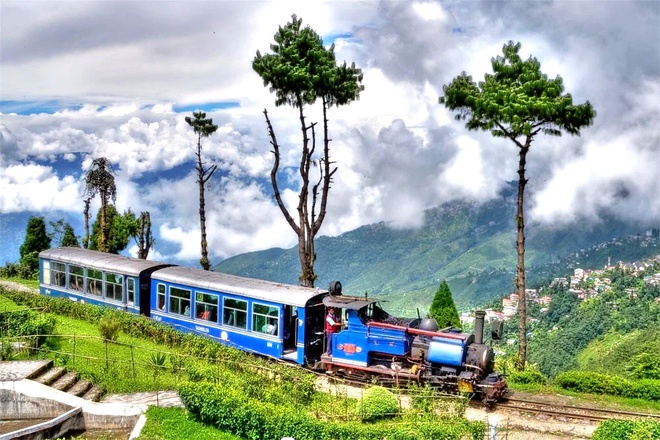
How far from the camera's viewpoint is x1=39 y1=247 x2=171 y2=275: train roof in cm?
2647

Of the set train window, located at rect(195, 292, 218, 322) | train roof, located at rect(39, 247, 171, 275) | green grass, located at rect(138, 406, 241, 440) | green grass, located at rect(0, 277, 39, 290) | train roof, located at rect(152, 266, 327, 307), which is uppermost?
train roof, located at rect(39, 247, 171, 275)

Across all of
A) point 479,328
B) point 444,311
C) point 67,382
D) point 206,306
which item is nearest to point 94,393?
point 67,382

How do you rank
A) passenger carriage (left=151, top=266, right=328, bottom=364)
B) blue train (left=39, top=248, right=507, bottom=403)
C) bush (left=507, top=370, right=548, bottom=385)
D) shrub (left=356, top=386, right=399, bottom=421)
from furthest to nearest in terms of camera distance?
1. passenger carriage (left=151, top=266, right=328, bottom=364)
2. bush (left=507, top=370, right=548, bottom=385)
3. blue train (left=39, top=248, right=507, bottom=403)
4. shrub (left=356, top=386, right=399, bottom=421)

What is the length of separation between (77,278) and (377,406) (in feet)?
60.1

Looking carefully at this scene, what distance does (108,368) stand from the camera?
741 inches

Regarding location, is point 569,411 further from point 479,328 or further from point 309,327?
point 309,327

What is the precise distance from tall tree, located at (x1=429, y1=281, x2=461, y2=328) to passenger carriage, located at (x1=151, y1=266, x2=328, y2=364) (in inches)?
246

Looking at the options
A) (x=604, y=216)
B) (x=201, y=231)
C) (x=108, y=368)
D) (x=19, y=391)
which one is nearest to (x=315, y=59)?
(x=201, y=231)

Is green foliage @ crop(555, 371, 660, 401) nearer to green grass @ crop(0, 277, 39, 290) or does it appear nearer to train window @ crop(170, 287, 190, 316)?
train window @ crop(170, 287, 190, 316)

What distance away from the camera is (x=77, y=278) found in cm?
2897

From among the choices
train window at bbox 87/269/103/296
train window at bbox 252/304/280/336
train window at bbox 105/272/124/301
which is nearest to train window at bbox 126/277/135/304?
train window at bbox 105/272/124/301

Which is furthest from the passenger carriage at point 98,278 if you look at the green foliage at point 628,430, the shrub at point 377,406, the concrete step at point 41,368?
the green foliage at point 628,430

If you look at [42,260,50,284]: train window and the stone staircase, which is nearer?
the stone staircase

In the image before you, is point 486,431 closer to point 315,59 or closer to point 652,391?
point 652,391
